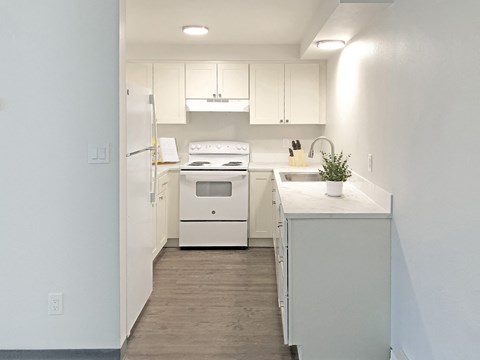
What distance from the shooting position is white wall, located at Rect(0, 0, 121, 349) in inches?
106

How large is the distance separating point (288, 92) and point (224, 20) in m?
1.60

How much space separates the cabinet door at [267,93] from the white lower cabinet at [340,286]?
3189mm

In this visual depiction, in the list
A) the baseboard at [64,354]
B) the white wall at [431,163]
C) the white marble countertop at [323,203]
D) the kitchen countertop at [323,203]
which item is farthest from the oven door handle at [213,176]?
the baseboard at [64,354]

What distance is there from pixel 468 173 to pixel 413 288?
81 cm

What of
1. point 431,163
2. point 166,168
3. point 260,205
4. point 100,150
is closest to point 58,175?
point 100,150

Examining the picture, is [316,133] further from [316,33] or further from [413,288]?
[413,288]

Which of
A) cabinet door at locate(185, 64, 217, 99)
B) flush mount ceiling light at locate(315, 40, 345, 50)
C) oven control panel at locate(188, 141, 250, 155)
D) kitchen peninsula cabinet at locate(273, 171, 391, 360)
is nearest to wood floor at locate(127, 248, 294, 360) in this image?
kitchen peninsula cabinet at locate(273, 171, 391, 360)

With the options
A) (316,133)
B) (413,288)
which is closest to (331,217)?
(413,288)

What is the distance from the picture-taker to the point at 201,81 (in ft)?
18.8

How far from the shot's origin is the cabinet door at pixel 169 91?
5703 mm

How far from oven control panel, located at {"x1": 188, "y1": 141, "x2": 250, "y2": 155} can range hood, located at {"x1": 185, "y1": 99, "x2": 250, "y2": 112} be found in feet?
1.53

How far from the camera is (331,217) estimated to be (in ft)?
8.90

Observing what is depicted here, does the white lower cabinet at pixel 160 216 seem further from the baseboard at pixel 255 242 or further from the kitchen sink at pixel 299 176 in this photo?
the kitchen sink at pixel 299 176

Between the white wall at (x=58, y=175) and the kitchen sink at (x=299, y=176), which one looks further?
the kitchen sink at (x=299, y=176)
